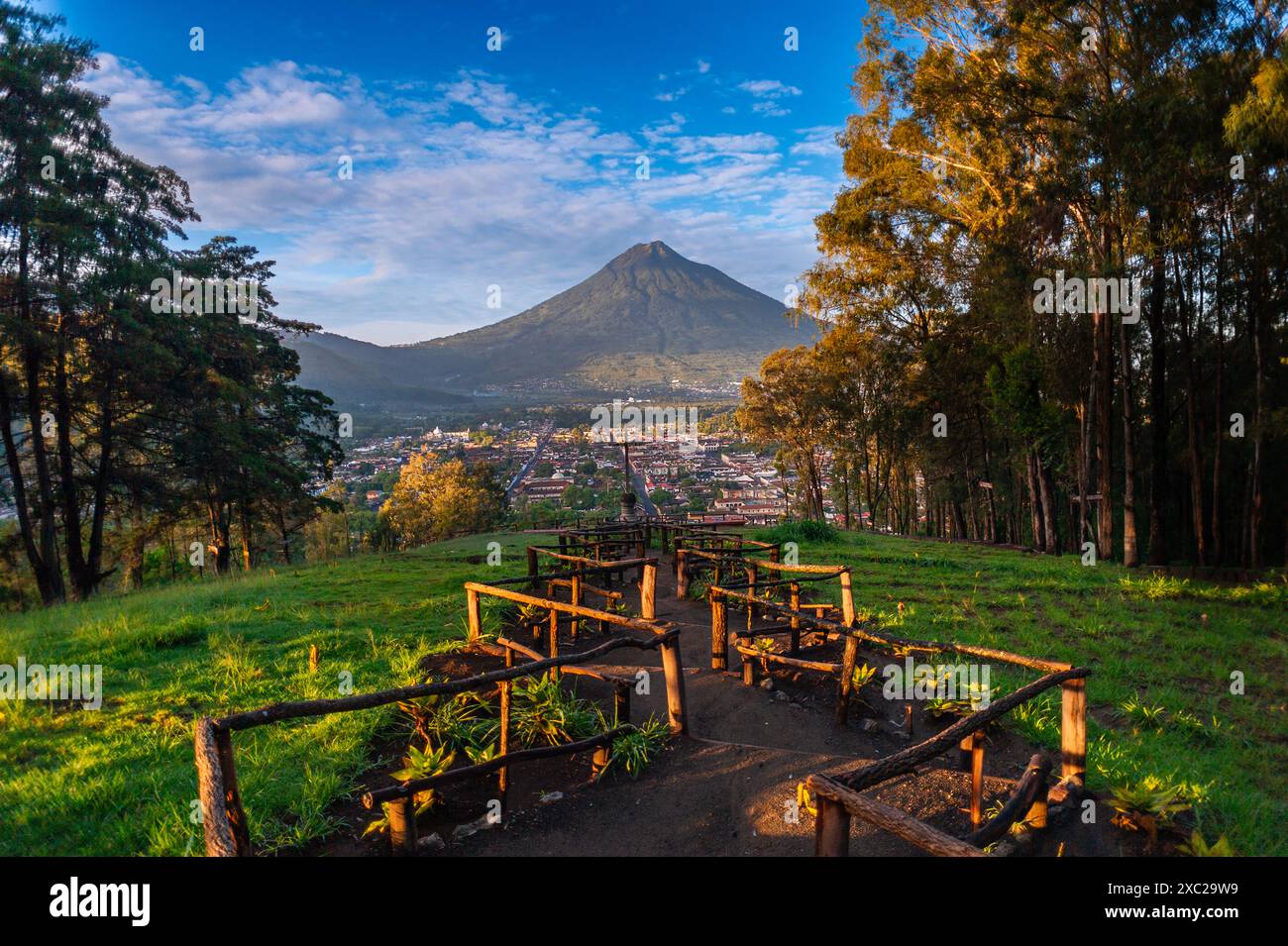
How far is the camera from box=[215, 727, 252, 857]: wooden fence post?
3340 mm

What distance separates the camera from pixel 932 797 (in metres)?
4.47

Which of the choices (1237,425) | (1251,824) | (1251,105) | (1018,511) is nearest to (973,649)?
(1251,824)

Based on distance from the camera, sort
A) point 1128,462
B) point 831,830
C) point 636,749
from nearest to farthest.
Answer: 1. point 831,830
2. point 636,749
3. point 1128,462

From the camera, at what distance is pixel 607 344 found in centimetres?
14200

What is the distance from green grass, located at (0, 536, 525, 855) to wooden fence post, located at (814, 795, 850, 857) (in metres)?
3.33

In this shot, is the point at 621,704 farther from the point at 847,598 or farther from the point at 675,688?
the point at 847,598

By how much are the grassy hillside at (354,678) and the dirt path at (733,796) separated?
1211 mm

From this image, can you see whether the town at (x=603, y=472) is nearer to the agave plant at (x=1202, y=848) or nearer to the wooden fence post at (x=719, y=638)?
the wooden fence post at (x=719, y=638)

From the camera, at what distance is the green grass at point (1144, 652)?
5023mm

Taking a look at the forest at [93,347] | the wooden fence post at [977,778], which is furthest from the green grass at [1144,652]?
the forest at [93,347]

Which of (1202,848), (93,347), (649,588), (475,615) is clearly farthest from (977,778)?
(93,347)

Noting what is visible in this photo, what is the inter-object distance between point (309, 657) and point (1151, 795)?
8.53 m

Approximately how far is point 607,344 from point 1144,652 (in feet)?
455
